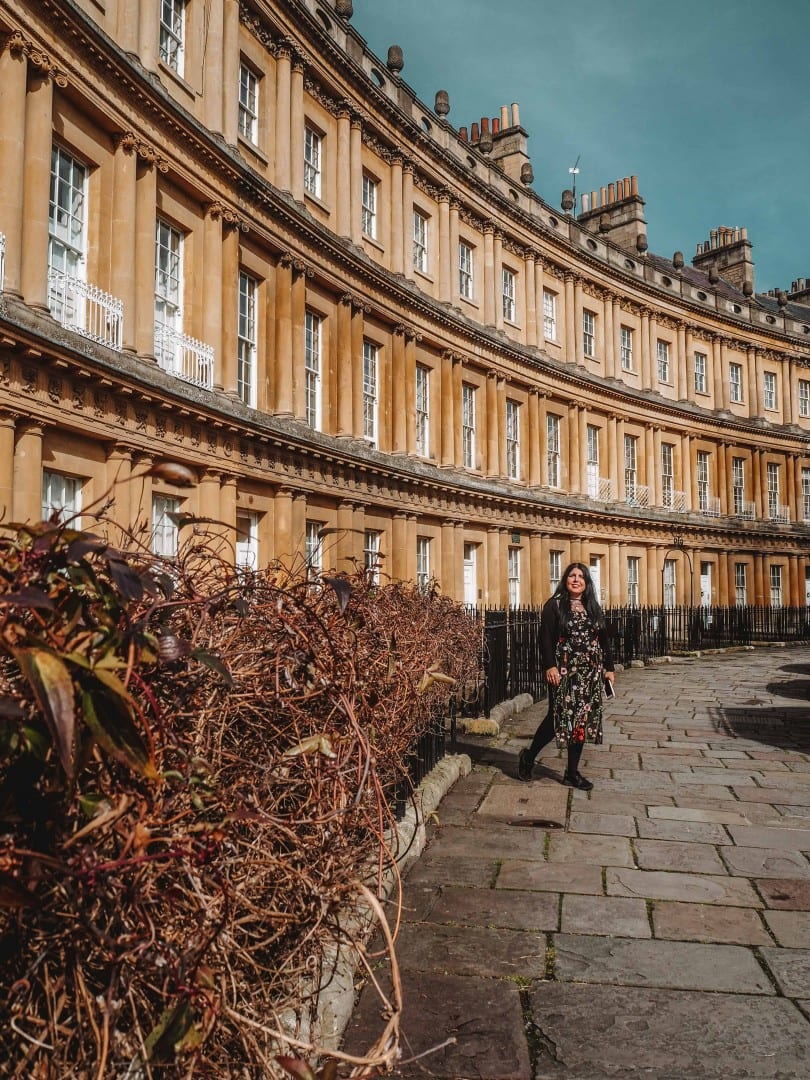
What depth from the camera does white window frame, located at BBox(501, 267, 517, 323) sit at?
2767cm

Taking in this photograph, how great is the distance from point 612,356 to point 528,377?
5438mm

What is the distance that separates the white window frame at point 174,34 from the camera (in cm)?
1487

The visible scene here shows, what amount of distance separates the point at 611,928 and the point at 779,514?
125 feet

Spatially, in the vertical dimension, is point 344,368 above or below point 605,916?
above

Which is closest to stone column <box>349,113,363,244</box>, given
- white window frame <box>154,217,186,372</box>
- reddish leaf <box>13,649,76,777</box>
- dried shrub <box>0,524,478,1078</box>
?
white window frame <box>154,217,186,372</box>

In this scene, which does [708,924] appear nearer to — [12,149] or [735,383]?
[12,149]

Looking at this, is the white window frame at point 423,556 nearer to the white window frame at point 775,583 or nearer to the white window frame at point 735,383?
the white window frame at point 735,383

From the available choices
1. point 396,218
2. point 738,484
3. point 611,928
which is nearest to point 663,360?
point 738,484

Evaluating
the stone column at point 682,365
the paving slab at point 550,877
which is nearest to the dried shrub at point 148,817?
the paving slab at point 550,877

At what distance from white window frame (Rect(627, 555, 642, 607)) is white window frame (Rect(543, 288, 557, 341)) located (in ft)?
27.8

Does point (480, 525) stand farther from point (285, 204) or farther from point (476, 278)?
point (285, 204)

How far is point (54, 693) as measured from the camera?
151 cm

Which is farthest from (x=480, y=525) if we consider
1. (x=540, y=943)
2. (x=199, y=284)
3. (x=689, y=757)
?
(x=540, y=943)

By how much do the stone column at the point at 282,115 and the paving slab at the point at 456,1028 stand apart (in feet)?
55.7
